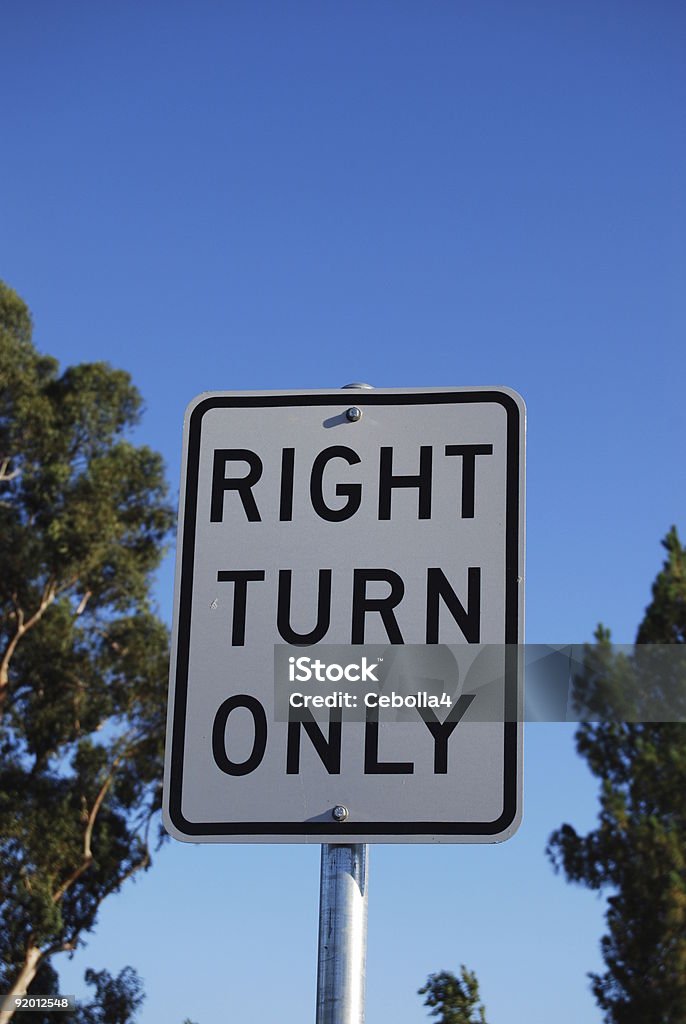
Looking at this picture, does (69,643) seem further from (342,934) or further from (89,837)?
(342,934)

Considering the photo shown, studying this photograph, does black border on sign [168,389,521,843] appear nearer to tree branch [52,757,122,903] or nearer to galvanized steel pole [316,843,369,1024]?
galvanized steel pole [316,843,369,1024]

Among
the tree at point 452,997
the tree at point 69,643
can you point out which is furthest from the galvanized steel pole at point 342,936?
the tree at point 69,643

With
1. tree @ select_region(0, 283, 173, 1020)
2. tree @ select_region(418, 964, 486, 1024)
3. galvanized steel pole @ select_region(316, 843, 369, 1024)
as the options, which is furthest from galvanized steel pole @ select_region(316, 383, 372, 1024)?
tree @ select_region(0, 283, 173, 1020)

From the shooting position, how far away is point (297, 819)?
1483mm

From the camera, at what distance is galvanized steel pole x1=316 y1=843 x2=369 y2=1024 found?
1380mm

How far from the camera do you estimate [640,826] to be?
635 inches

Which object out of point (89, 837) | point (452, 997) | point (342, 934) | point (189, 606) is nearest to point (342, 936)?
point (342, 934)

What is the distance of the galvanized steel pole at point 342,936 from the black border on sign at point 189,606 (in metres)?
0.03

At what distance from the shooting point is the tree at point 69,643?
19.2m

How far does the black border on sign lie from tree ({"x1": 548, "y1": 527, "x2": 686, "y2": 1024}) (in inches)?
532

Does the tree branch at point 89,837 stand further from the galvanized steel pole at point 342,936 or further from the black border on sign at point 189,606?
the galvanized steel pole at point 342,936

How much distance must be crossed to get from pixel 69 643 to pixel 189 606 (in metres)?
19.2

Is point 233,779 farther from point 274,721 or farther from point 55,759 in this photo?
point 55,759

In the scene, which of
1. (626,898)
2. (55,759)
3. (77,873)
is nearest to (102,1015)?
(77,873)
